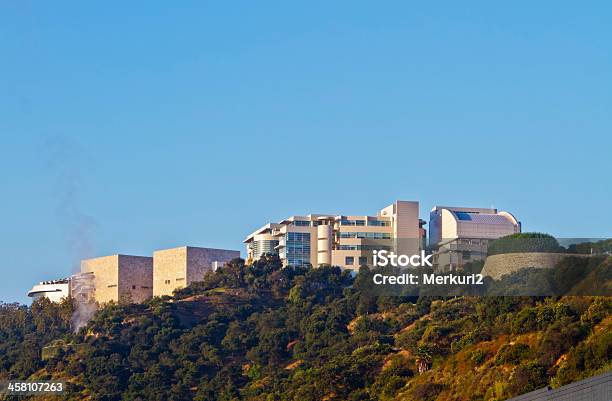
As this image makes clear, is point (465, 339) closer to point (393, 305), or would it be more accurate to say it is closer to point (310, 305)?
point (393, 305)

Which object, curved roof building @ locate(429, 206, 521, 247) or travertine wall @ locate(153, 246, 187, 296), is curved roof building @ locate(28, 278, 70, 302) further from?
curved roof building @ locate(429, 206, 521, 247)

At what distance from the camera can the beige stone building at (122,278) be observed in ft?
387

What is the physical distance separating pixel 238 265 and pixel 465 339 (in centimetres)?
4846

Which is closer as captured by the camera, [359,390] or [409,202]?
[359,390]

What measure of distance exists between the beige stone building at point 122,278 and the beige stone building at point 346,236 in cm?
1257

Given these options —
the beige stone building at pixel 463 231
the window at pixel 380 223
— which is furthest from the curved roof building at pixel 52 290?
the beige stone building at pixel 463 231

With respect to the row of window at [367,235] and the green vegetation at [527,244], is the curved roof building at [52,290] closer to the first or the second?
the row of window at [367,235]

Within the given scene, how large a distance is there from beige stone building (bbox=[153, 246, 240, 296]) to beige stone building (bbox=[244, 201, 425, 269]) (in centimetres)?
573

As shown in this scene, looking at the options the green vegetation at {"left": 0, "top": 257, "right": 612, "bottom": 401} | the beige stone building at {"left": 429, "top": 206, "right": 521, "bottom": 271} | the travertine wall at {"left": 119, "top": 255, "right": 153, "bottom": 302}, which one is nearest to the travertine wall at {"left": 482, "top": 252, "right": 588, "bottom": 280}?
the green vegetation at {"left": 0, "top": 257, "right": 612, "bottom": 401}

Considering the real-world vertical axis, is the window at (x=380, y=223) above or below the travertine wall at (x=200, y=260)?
above

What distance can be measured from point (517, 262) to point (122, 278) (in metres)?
51.3

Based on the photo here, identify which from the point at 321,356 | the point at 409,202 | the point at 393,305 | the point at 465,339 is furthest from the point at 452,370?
the point at 409,202

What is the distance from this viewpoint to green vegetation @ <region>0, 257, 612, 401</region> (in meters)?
59.4

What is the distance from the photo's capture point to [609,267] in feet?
217
